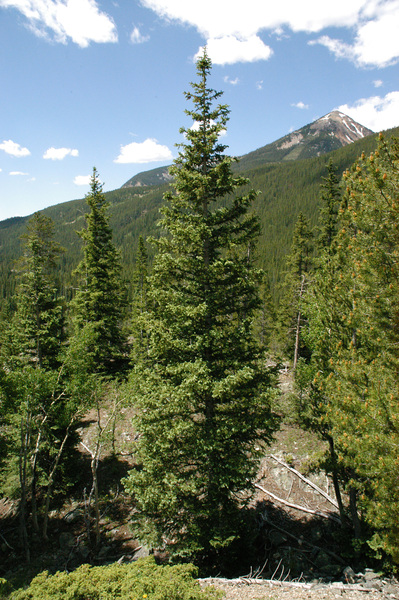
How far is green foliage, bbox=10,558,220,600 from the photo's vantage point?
4.65 meters

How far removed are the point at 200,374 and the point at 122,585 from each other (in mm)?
4148

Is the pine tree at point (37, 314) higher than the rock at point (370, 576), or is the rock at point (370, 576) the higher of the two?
the pine tree at point (37, 314)

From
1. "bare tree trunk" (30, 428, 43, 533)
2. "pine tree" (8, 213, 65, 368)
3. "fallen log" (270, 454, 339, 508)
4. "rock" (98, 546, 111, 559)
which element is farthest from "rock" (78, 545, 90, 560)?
"fallen log" (270, 454, 339, 508)

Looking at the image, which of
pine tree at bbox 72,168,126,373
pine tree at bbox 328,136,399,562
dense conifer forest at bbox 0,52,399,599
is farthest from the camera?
pine tree at bbox 72,168,126,373

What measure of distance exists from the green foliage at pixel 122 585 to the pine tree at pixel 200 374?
218 cm

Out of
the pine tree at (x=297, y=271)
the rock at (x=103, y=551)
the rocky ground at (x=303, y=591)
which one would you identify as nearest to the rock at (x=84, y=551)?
the rock at (x=103, y=551)

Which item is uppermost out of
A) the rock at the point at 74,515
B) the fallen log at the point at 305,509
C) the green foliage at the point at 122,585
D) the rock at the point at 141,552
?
the green foliage at the point at 122,585

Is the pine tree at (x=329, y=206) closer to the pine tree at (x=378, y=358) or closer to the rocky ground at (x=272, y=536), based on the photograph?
the rocky ground at (x=272, y=536)

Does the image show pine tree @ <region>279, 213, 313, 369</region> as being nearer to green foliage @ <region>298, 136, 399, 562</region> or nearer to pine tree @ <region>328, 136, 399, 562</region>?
green foliage @ <region>298, 136, 399, 562</region>

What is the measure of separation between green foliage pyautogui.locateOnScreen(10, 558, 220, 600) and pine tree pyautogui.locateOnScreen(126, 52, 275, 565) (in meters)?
2.18

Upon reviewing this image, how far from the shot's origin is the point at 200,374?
7895 millimetres

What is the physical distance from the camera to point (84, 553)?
10922 mm

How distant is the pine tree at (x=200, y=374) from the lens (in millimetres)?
7887

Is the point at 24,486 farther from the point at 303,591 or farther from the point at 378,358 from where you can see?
the point at 378,358
